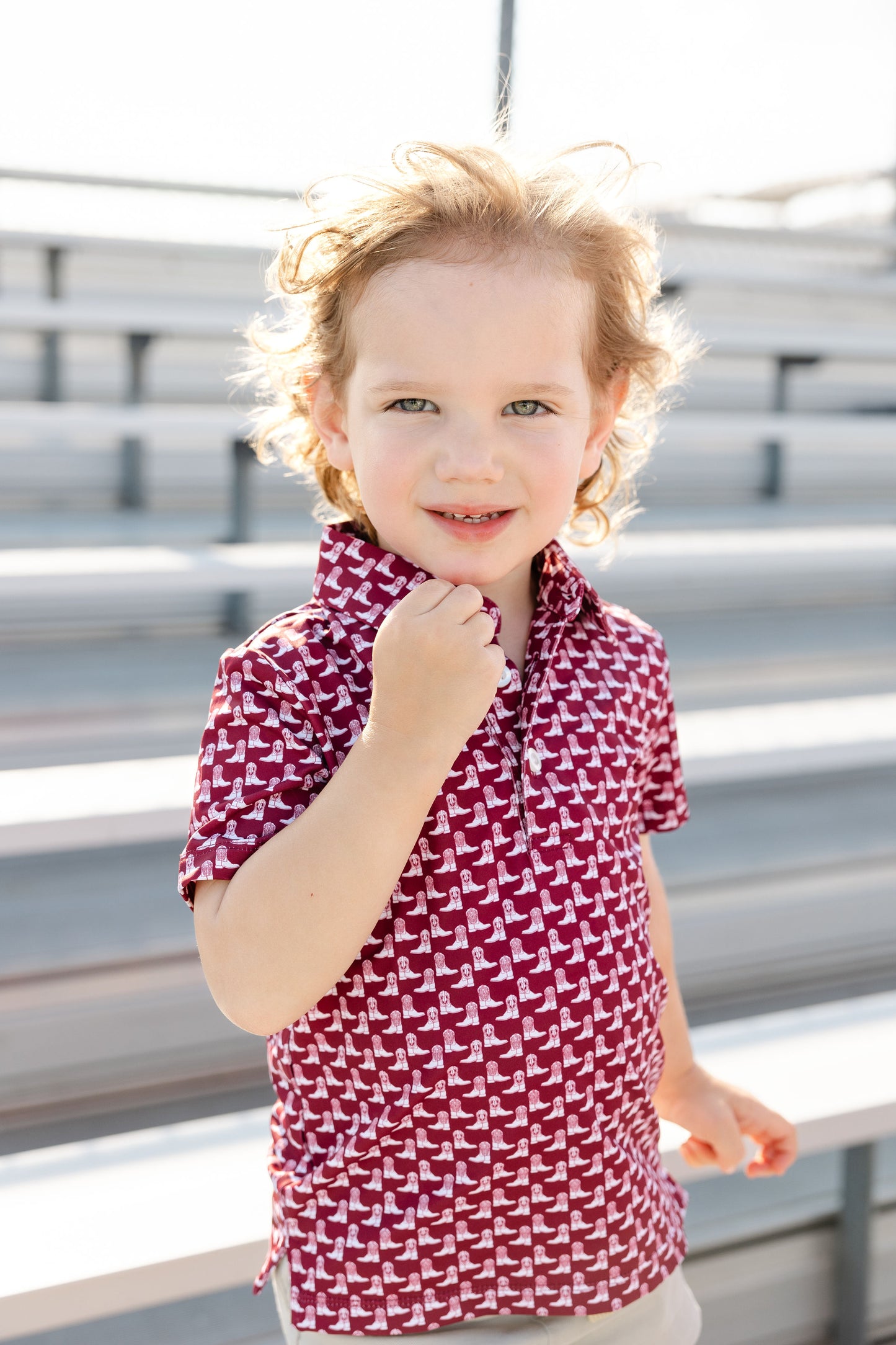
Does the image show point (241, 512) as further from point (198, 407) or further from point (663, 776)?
point (663, 776)

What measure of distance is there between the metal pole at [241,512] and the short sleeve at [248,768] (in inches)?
50.2

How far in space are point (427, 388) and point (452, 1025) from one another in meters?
0.27

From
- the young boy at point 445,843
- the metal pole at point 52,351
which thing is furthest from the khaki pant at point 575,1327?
the metal pole at point 52,351

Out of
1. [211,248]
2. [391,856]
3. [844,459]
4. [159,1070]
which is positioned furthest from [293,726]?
[844,459]

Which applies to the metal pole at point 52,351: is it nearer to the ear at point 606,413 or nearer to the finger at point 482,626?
the ear at point 606,413

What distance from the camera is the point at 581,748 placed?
592 mm

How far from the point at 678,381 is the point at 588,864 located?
368 mm

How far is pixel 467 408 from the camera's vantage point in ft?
1.76

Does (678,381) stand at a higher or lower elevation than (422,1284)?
higher

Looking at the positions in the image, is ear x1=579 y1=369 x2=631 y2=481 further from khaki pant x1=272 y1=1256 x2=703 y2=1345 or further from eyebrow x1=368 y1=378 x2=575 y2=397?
khaki pant x1=272 y1=1256 x2=703 y2=1345

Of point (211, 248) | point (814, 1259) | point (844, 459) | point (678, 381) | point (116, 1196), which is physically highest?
point (211, 248)

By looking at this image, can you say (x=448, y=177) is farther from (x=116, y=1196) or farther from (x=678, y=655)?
(x=678, y=655)

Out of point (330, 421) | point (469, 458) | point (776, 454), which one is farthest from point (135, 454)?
point (469, 458)

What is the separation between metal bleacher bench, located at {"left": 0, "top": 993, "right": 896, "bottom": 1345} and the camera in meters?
0.63
